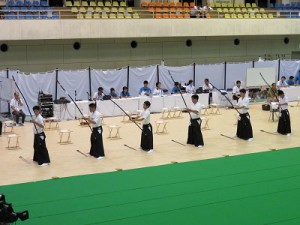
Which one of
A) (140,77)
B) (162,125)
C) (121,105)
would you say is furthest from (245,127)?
(140,77)

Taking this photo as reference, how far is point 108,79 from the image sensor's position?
24359mm

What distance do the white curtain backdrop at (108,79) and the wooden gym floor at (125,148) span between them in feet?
10.6

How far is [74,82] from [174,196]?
13.4 metres

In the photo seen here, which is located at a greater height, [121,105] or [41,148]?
[121,105]

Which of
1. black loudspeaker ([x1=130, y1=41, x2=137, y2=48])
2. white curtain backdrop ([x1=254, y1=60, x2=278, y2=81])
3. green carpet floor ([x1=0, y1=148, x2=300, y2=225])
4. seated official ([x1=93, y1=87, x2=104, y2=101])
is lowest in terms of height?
green carpet floor ([x1=0, y1=148, x2=300, y2=225])

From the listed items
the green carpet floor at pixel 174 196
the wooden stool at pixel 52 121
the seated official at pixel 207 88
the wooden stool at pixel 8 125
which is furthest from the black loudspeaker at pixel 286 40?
the wooden stool at pixel 8 125

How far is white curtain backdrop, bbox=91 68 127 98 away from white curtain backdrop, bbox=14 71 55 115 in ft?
6.96

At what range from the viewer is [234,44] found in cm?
3088

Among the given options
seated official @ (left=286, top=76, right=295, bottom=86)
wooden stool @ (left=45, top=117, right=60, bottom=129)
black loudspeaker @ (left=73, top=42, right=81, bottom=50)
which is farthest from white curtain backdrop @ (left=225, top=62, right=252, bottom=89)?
wooden stool @ (left=45, top=117, right=60, bottom=129)

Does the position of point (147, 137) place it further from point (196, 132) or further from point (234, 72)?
point (234, 72)

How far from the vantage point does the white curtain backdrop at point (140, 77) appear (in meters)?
25.0

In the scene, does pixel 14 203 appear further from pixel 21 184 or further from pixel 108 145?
pixel 108 145

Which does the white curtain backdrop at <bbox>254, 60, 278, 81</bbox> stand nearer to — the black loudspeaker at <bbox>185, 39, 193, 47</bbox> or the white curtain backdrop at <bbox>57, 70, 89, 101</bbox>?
the black loudspeaker at <bbox>185, 39, 193, 47</bbox>

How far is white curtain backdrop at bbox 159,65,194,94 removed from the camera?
2569 centimetres
